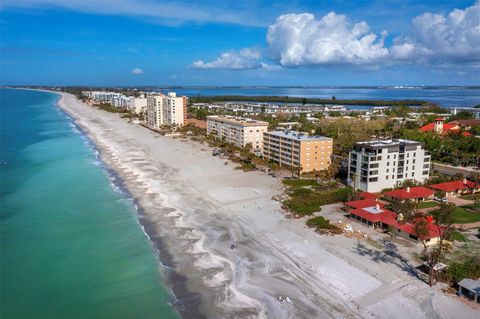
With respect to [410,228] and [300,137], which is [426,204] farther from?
[300,137]

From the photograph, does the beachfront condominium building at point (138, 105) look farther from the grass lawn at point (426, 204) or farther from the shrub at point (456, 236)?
the shrub at point (456, 236)

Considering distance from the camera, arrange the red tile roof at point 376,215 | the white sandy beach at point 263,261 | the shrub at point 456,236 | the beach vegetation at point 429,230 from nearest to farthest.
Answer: the white sandy beach at point 263,261
the beach vegetation at point 429,230
the shrub at point 456,236
the red tile roof at point 376,215

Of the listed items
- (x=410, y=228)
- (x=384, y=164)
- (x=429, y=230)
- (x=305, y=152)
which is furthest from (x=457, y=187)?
(x=305, y=152)

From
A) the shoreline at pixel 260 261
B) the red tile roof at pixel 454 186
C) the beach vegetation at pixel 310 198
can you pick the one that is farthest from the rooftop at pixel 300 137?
the red tile roof at pixel 454 186

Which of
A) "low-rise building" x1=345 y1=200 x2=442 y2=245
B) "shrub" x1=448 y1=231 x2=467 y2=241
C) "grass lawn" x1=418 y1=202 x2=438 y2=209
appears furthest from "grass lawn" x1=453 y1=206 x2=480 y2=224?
"low-rise building" x1=345 y1=200 x2=442 y2=245

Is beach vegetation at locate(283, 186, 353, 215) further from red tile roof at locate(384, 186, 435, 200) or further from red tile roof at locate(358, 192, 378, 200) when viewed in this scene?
red tile roof at locate(384, 186, 435, 200)

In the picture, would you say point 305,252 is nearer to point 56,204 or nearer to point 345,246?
point 345,246

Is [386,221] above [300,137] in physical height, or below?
below
